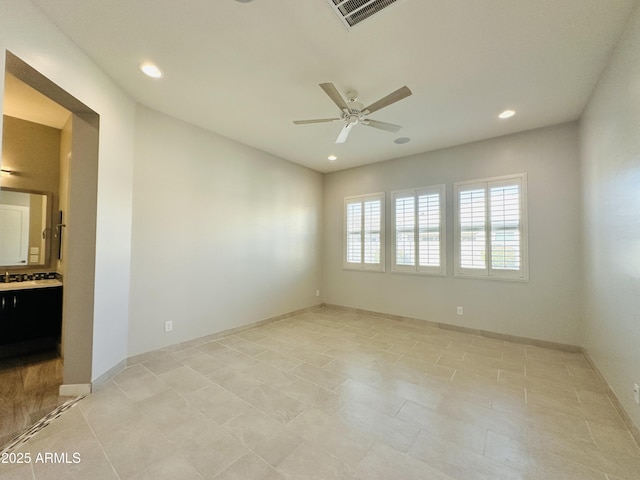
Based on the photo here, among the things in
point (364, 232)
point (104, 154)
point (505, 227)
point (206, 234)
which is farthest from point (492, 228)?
point (104, 154)

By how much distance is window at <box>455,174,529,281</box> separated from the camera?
3848mm

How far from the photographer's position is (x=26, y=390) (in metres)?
2.45

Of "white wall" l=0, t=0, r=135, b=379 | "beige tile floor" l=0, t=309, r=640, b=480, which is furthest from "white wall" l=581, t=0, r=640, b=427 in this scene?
"white wall" l=0, t=0, r=135, b=379

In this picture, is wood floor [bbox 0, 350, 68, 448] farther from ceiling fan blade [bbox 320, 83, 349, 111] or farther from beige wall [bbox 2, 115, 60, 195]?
ceiling fan blade [bbox 320, 83, 349, 111]

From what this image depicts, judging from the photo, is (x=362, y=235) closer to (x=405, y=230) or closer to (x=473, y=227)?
(x=405, y=230)

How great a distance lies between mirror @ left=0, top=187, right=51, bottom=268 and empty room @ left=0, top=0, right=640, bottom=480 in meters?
0.03

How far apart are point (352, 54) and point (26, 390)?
14.2ft

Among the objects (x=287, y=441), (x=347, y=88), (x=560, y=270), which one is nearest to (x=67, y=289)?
(x=287, y=441)

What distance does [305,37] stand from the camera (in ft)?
6.94

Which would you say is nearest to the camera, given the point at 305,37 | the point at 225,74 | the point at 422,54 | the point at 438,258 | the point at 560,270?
the point at 305,37

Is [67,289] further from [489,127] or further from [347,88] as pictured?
[489,127]

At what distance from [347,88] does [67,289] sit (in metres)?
3.40

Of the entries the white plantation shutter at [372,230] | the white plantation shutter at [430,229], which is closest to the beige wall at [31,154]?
the white plantation shutter at [372,230]

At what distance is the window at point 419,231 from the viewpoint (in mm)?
4555
